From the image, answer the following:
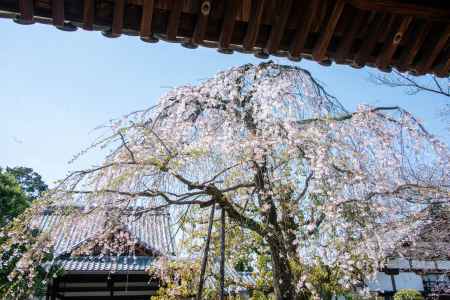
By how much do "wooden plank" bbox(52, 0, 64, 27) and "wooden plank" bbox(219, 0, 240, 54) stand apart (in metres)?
0.74

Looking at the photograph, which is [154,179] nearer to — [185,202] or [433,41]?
[185,202]

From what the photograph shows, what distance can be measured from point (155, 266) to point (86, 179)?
373 cm

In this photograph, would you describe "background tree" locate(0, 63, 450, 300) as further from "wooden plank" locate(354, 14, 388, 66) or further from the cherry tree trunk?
"wooden plank" locate(354, 14, 388, 66)

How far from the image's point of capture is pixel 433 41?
1.82 m

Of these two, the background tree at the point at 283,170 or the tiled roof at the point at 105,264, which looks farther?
the tiled roof at the point at 105,264

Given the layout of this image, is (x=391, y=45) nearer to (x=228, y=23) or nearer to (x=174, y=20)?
(x=228, y=23)

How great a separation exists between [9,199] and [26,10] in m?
9.63

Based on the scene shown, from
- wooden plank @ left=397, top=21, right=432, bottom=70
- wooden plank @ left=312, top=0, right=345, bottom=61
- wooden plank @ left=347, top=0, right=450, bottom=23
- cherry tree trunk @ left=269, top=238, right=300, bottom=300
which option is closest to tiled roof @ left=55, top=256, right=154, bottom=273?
cherry tree trunk @ left=269, top=238, right=300, bottom=300

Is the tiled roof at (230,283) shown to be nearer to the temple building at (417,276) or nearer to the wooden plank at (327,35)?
the wooden plank at (327,35)

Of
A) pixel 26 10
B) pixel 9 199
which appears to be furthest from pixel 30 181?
pixel 26 10

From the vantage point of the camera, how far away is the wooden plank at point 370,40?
1744 millimetres

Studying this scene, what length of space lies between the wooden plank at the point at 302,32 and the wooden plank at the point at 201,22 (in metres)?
0.46

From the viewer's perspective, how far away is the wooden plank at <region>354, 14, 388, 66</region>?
1744mm

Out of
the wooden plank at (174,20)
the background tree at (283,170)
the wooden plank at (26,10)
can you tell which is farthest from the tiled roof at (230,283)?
the wooden plank at (26,10)
